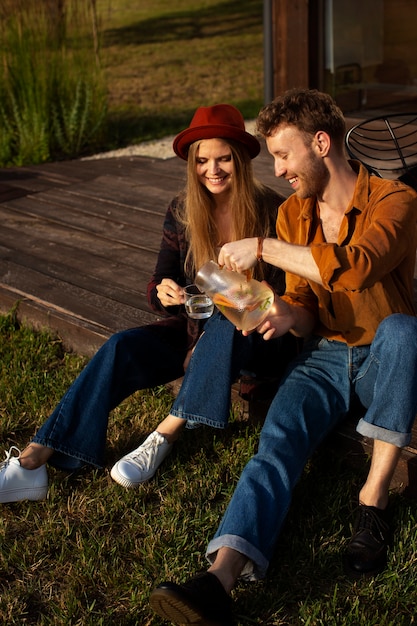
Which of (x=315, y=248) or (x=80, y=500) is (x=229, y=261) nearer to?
(x=315, y=248)

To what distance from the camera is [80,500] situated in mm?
3016

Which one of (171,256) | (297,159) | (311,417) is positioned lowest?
(311,417)

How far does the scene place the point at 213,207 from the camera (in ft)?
11.2

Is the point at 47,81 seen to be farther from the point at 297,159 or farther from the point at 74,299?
the point at 297,159

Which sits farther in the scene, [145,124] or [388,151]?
[145,124]

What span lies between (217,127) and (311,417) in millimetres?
1123

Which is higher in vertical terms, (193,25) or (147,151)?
(147,151)

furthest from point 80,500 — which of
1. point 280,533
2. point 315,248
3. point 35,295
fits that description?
point 35,295

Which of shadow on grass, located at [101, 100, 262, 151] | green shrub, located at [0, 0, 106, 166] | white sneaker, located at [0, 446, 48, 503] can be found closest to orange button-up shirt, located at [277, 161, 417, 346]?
white sneaker, located at [0, 446, 48, 503]


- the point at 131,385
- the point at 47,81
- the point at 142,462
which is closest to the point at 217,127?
the point at 131,385

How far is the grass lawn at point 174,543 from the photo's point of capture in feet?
8.24

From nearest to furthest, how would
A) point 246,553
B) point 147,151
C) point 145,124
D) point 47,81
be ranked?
1. point 246,553
2. point 47,81
3. point 147,151
4. point 145,124

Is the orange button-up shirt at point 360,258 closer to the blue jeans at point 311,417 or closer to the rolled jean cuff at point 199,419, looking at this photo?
the blue jeans at point 311,417

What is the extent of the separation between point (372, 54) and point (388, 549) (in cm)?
559
